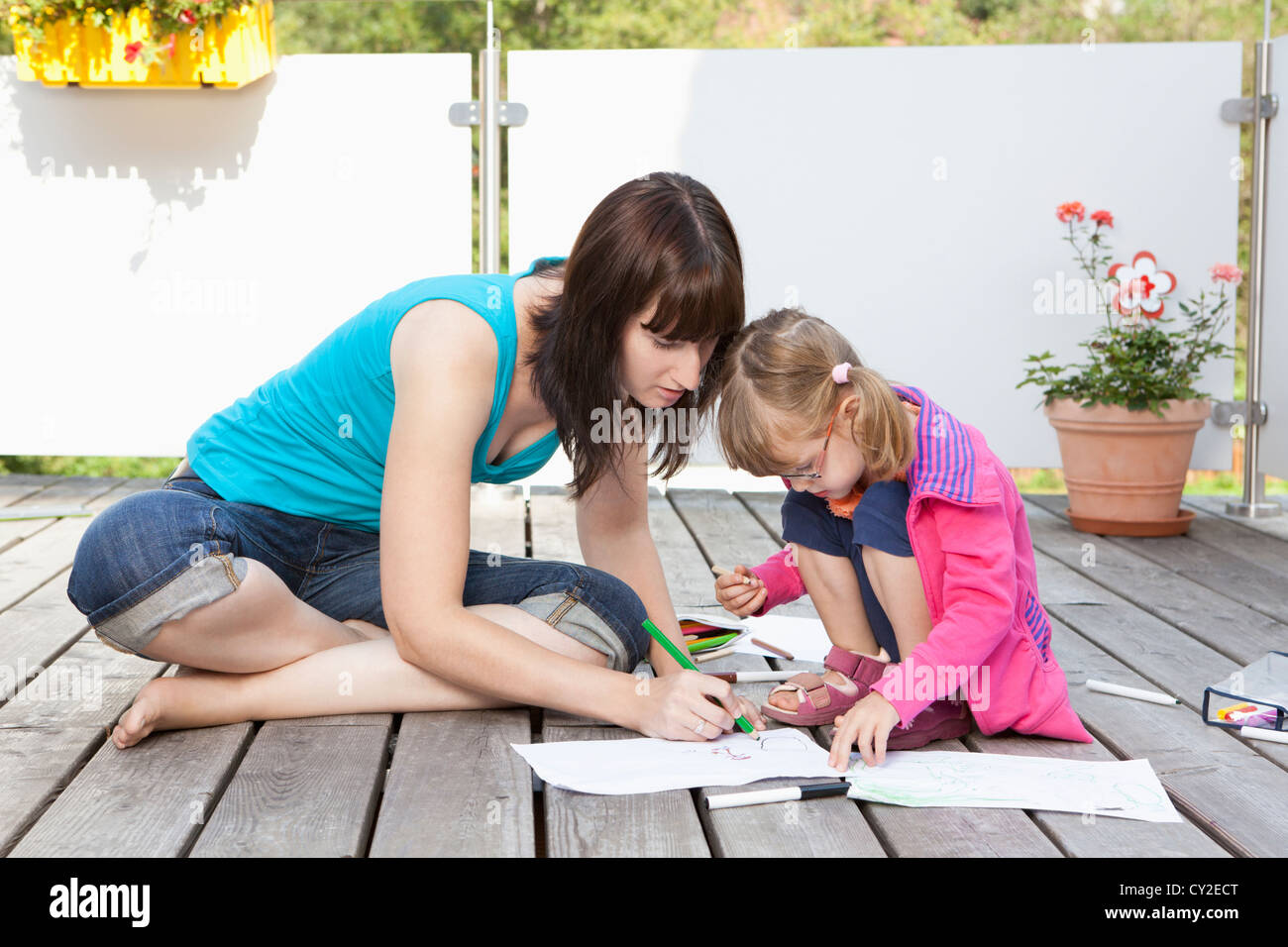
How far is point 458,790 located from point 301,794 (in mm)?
174

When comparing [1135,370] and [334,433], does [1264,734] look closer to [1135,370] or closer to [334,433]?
[334,433]

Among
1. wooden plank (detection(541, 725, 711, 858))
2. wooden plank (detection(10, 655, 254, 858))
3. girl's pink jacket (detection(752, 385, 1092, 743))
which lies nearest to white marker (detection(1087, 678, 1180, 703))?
girl's pink jacket (detection(752, 385, 1092, 743))

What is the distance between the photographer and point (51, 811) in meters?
1.41

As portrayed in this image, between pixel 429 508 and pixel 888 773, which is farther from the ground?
pixel 429 508

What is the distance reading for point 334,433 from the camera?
6.00ft

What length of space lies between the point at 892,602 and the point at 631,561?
17.5 inches

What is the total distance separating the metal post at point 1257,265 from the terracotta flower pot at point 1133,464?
19.8 inches

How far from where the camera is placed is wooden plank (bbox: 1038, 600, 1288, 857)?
1.41 m

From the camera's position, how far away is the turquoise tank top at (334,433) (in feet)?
5.73

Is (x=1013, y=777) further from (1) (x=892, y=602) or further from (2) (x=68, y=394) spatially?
(2) (x=68, y=394)

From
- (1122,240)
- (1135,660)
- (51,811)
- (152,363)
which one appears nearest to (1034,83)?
(1122,240)

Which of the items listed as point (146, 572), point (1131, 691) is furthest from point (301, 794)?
point (1131, 691)

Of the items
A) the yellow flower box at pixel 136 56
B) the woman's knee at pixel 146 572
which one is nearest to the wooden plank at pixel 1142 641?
the woman's knee at pixel 146 572

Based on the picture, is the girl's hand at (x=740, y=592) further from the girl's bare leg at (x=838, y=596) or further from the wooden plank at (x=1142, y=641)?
the wooden plank at (x=1142, y=641)
